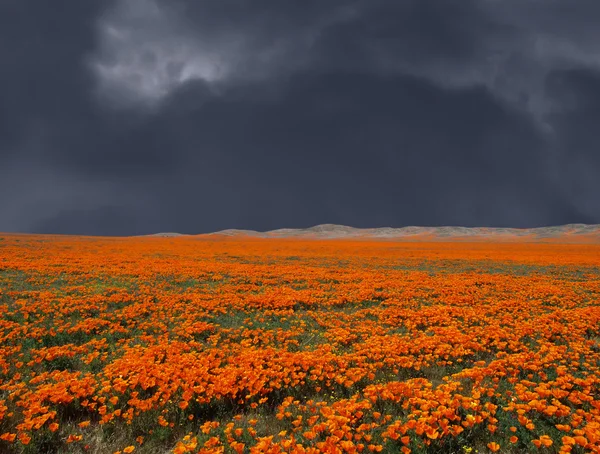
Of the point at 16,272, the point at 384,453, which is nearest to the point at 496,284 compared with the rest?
the point at 384,453

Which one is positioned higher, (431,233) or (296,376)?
(431,233)

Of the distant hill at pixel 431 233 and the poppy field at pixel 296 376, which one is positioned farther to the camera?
the distant hill at pixel 431 233

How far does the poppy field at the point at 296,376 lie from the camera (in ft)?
13.9

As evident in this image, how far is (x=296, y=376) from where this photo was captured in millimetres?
5746

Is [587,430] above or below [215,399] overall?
above

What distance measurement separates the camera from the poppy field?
423 centimetres

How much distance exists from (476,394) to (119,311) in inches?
416

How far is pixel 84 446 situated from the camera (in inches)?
164

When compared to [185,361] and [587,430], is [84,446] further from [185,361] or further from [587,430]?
[587,430]

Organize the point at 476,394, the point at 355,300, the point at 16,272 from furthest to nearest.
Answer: the point at 16,272 < the point at 355,300 < the point at 476,394

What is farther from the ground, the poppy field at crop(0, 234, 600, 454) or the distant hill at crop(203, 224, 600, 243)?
the distant hill at crop(203, 224, 600, 243)

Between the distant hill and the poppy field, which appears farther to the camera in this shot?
the distant hill

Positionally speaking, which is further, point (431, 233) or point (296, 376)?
point (431, 233)

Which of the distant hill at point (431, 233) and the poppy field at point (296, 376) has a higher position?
the distant hill at point (431, 233)
